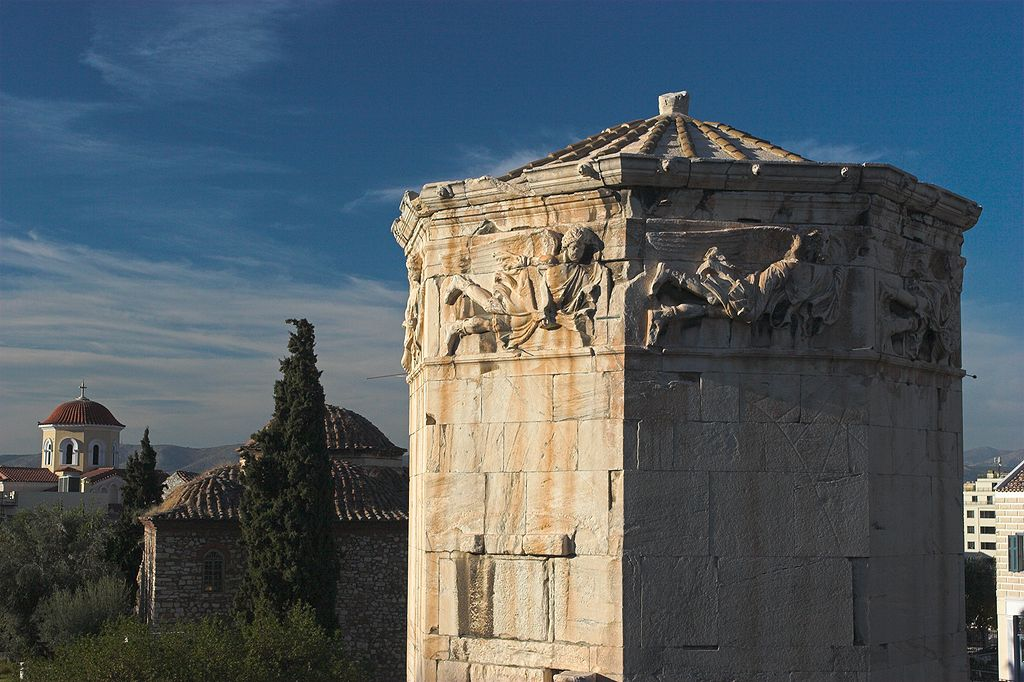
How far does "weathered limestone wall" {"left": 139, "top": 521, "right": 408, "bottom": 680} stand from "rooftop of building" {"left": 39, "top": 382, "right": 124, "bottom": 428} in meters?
52.7

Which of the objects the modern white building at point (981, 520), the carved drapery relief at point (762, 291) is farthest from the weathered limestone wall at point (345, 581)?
the modern white building at point (981, 520)

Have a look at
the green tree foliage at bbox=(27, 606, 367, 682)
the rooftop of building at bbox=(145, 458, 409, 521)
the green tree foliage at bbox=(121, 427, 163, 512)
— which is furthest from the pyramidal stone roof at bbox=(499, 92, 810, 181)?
the green tree foliage at bbox=(121, 427, 163, 512)

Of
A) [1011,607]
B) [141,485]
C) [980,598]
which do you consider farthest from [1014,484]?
[141,485]

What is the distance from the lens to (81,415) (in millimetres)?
75938

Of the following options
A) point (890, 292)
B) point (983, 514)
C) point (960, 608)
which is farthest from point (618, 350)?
point (983, 514)

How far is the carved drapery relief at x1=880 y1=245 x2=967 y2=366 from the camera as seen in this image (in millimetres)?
6691

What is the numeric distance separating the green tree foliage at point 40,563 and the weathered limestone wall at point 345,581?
282 inches

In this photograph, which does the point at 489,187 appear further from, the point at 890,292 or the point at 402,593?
the point at 402,593

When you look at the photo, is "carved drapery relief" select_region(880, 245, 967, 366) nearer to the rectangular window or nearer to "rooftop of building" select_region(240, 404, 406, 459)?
the rectangular window

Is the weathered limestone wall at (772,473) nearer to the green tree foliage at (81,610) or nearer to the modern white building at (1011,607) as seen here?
the modern white building at (1011,607)

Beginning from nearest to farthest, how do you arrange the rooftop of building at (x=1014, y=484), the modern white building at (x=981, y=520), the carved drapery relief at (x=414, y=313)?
the carved drapery relief at (x=414, y=313), the rooftop of building at (x=1014, y=484), the modern white building at (x=981, y=520)

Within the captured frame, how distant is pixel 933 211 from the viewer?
7.00 m

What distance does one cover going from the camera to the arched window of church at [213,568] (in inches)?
1062

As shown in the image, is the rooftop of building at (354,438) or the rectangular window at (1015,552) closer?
the rectangular window at (1015,552)
